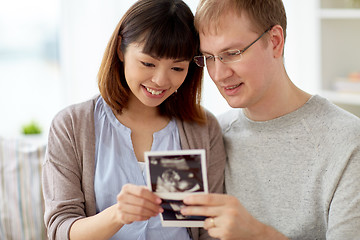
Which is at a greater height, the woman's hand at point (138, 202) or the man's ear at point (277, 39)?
the man's ear at point (277, 39)

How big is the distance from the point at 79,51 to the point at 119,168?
1.64 meters

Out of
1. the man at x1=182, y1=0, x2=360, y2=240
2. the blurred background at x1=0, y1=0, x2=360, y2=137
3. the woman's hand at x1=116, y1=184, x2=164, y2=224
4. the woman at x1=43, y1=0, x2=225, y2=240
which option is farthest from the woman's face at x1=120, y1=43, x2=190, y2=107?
the blurred background at x1=0, y1=0, x2=360, y2=137

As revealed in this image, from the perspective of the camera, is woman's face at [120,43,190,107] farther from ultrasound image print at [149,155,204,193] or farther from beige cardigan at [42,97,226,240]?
ultrasound image print at [149,155,204,193]

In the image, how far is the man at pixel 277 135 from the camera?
1651 mm

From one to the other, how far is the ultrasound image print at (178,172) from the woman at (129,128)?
195mm

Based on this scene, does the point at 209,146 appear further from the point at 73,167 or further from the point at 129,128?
the point at 73,167

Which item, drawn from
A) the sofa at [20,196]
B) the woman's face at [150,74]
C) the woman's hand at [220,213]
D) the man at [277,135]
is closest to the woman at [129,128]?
the woman's face at [150,74]

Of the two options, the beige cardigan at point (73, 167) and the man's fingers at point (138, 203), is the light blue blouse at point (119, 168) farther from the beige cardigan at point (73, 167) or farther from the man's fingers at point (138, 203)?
the man's fingers at point (138, 203)

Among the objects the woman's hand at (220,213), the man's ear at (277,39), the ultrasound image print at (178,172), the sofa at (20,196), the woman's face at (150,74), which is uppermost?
the man's ear at (277,39)

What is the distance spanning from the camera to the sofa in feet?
7.29

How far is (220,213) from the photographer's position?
1.44 m

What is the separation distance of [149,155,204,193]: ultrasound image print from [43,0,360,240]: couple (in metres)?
0.23

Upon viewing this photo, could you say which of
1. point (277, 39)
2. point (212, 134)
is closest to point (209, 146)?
point (212, 134)

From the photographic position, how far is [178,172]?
1454 millimetres
